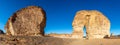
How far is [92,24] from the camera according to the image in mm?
62750

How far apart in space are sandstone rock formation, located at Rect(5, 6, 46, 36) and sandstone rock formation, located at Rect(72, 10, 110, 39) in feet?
104

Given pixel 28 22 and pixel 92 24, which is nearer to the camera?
pixel 28 22

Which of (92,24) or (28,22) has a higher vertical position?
(92,24)

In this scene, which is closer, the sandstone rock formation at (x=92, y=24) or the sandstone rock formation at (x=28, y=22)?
the sandstone rock formation at (x=28, y=22)

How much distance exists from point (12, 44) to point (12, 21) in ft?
42.9

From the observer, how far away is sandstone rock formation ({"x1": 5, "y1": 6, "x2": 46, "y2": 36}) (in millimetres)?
28812

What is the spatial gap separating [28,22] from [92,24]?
117ft

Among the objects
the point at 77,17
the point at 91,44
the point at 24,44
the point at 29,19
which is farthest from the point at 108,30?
the point at 24,44

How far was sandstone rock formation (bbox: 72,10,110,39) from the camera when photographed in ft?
205

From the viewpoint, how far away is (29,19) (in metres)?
29.8

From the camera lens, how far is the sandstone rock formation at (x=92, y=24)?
6253 centimetres

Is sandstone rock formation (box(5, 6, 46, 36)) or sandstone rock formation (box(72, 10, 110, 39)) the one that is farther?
sandstone rock formation (box(72, 10, 110, 39))

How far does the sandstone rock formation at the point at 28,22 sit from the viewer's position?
28812mm

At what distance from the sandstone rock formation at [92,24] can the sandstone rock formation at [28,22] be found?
3172 centimetres
